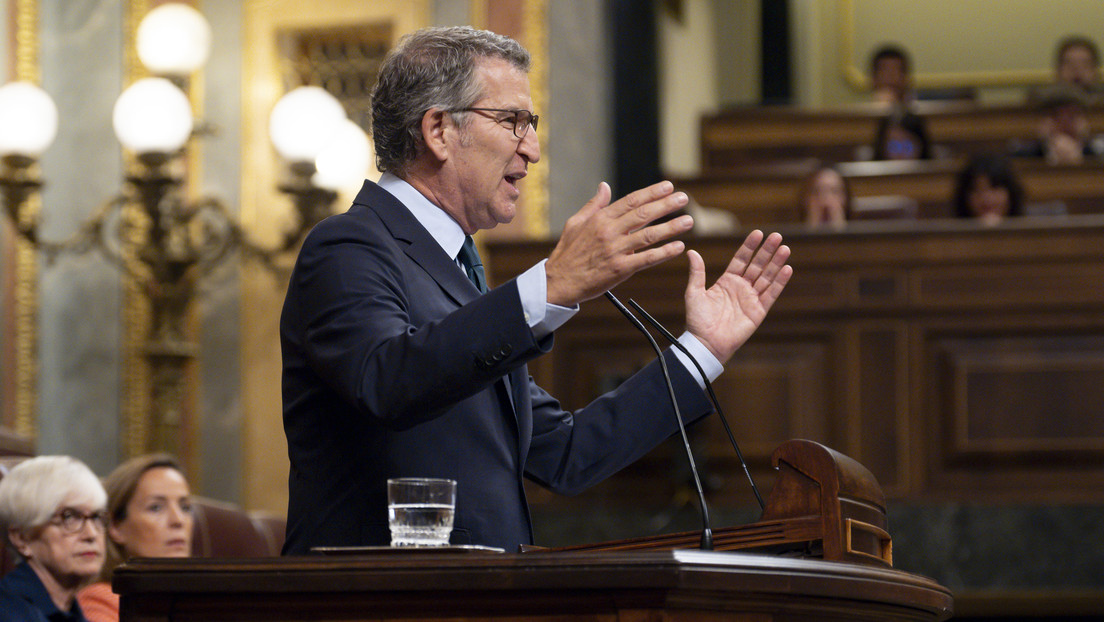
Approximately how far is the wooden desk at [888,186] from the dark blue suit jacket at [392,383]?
5.27 metres

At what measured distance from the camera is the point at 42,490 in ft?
9.73

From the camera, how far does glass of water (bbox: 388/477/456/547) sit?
59.2 inches

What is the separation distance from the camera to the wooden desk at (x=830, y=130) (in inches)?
326

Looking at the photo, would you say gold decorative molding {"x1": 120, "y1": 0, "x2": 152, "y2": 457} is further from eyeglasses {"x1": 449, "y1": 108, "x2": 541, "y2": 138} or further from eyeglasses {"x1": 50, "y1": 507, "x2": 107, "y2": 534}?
eyeglasses {"x1": 449, "y1": 108, "x2": 541, "y2": 138}

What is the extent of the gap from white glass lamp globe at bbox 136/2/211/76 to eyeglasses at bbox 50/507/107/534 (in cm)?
301

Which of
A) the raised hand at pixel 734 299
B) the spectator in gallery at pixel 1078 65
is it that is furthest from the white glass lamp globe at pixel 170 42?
the spectator in gallery at pixel 1078 65

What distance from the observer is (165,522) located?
3.41 meters

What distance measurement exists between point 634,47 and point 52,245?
3110mm

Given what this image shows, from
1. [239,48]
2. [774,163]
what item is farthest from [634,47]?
[239,48]

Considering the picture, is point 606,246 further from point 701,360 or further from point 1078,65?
point 1078,65

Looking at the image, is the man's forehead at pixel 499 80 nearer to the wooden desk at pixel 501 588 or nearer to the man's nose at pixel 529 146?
the man's nose at pixel 529 146

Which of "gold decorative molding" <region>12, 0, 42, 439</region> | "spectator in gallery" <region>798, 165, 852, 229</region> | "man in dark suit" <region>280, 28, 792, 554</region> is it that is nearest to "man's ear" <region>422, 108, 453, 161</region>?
"man in dark suit" <region>280, 28, 792, 554</region>

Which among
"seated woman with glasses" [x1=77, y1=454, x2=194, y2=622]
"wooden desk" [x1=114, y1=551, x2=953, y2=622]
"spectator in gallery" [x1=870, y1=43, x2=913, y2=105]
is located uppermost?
A: "spectator in gallery" [x1=870, y1=43, x2=913, y2=105]

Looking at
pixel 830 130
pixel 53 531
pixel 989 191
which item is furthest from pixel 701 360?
pixel 830 130
